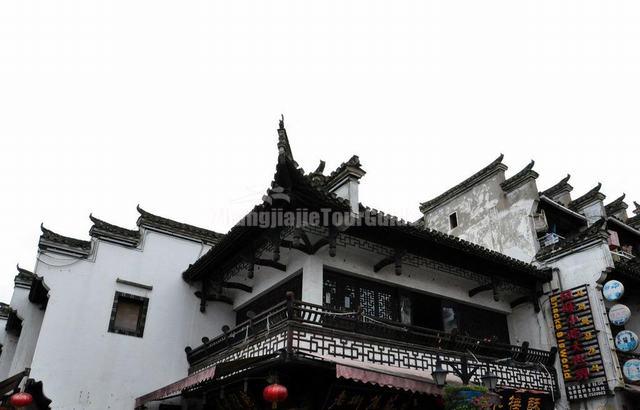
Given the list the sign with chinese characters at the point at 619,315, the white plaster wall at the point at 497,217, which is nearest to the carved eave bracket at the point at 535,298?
the white plaster wall at the point at 497,217

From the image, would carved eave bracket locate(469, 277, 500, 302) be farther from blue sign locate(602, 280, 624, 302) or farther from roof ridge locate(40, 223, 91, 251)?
roof ridge locate(40, 223, 91, 251)

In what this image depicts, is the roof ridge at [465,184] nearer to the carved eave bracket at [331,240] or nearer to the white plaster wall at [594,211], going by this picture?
the white plaster wall at [594,211]

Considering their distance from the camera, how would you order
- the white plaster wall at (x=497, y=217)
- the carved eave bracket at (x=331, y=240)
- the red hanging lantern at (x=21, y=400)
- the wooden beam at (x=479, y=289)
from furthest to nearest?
the white plaster wall at (x=497, y=217) → the wooden beam at (x=479, y=289) → the carved eave bracket at (x=331, y=240) → the red hanging lantern at (x=21, y=400)

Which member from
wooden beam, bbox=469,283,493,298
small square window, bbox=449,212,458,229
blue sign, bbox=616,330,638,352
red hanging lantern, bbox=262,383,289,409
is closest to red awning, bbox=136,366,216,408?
red hanging lantern, bbox=262,383,289,409

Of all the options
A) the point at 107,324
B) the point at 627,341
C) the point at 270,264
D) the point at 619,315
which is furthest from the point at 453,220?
the point at 107,324

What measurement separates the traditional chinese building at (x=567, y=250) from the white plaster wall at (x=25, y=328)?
11.8 meters

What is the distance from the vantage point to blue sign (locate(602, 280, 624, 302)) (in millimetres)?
11492

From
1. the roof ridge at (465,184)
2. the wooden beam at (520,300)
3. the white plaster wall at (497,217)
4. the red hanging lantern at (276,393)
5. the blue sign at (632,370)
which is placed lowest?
the red hanging lantern at (276,393)

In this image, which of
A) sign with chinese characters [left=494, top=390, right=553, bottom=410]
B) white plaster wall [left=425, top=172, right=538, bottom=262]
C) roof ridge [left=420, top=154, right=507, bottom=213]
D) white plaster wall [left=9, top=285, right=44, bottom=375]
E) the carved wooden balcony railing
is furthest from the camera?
roof ridge [left=420, top=154, right=507, bottom=213]

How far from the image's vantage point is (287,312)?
8.72m

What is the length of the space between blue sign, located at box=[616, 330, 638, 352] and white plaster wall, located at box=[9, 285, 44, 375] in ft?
42.0

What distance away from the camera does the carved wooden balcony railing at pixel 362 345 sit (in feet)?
28.5

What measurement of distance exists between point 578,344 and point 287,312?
22.9 ft

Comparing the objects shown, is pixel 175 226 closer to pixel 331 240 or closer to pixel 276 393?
→ pixel 331 240
